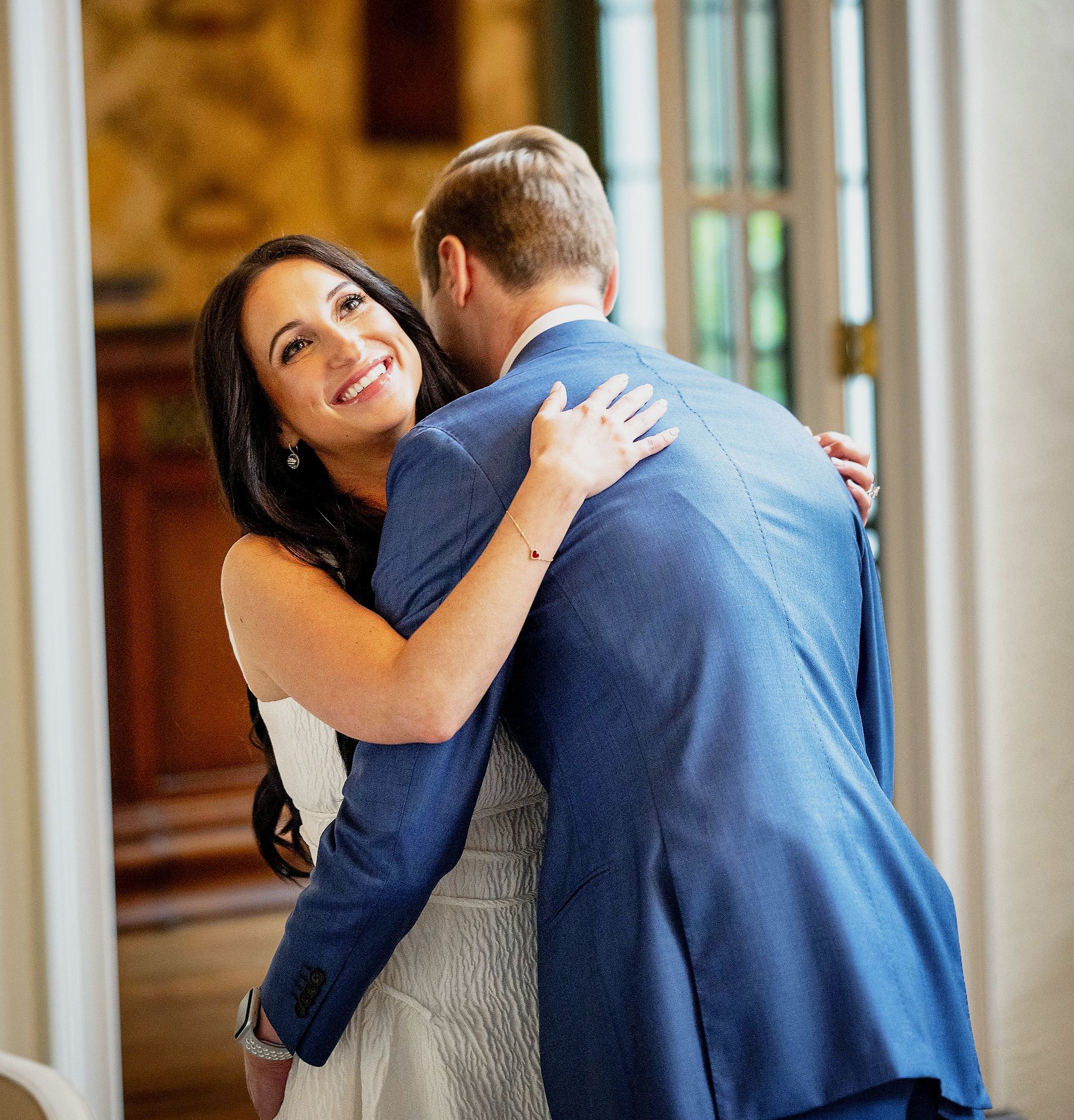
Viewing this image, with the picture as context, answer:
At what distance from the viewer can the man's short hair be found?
1.49 metres

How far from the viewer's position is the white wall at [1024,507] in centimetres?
244

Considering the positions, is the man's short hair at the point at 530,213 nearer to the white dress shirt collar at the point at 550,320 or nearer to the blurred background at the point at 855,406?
the white dress shirt collar at the point at 550,320

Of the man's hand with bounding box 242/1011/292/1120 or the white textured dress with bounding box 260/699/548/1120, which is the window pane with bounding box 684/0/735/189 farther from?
the man's hand with bounding box 242/1011/292/1120

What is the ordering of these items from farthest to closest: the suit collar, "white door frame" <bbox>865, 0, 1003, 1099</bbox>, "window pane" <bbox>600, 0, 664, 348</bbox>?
"window pane" <bbox>600, 0, 664, 348</bbox> < "white door frame" <bbox>865, 0, 1003, 1099</bbox> < the suit collar

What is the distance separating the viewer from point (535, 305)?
1491 millimetres

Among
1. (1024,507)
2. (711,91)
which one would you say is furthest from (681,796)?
(711,91)

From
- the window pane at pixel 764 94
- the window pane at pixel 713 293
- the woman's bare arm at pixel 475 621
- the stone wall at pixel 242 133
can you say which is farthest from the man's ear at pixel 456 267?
the stone wall at pixel 242 133

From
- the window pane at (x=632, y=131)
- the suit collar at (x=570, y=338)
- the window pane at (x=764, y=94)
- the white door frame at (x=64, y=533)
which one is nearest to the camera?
the suit collar at (x=570, y=338)

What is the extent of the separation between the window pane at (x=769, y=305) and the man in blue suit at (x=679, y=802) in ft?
4.67

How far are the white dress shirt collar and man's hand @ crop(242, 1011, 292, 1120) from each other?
878 mm

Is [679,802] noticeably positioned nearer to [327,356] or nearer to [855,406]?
[327,356]

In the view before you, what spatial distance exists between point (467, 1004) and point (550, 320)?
0.81 meters

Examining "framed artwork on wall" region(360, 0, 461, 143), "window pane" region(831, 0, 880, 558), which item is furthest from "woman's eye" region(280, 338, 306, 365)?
"framed artwork on wall" region(360, 0, 461, 143)

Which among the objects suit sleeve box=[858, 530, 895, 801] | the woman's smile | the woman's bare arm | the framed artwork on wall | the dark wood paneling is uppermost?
the framed artwork on wall
